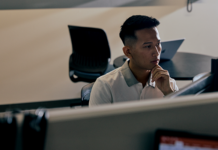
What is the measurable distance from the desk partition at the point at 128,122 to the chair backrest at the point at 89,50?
185 centimetres

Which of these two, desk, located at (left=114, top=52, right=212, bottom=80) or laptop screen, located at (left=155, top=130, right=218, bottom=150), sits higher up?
laptop screen, located at (left=155, top=130, right=218, bottom=150)

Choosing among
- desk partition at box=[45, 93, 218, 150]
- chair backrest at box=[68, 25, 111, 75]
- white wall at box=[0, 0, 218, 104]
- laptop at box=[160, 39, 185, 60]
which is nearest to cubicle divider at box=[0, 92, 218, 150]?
desk partition at box=[45, 93, 218, 150]

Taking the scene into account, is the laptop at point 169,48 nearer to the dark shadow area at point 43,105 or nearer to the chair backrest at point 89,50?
the chair backrest at point 89,50

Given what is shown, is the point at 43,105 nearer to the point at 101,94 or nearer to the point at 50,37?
the point at 50,37

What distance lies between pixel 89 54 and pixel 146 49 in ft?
3.68

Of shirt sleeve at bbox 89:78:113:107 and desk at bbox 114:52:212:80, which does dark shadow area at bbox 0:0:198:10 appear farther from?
shirt sleeve at bbox 89:78:113:107

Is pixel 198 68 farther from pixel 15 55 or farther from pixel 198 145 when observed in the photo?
pixel 15 55

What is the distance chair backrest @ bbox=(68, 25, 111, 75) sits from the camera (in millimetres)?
2238

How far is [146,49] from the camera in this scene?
1333 millimetres

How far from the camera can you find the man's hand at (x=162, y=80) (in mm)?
1193

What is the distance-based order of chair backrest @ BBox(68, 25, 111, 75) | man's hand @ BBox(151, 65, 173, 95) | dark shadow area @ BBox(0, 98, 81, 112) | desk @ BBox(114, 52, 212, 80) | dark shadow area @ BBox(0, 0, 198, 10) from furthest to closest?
1. dark shadow area @ BBox(0, 98, 81, 112)
2. dark shadow area @ BBox(0, 0, 198, 10)
3. chair backrest @ BBox(68, 25, 111, 75)
4. desk @ BBox(114, 52, 212, 80)
5. man's hand @ BBox(151, 65, 173, 95)

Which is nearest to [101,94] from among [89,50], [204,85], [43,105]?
[204,85]

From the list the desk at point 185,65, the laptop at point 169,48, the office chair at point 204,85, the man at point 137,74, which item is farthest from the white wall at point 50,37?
the office chair at point 204,85

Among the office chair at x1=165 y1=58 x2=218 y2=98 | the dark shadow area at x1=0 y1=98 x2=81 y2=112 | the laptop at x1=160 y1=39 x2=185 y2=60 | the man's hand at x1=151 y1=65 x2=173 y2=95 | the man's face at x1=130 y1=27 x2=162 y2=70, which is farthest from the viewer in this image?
the dark shadow area at x1=0 y1=98 x2=81 y2=112
